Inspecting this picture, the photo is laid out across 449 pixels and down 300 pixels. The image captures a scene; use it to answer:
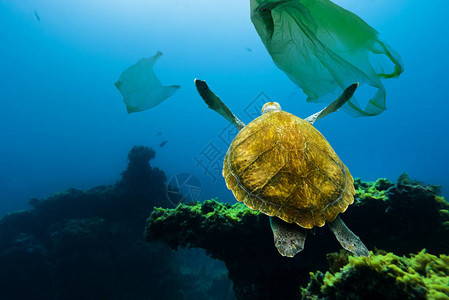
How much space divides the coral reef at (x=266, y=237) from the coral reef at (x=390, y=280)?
1729mm

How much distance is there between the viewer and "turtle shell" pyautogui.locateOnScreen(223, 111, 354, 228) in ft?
6.68

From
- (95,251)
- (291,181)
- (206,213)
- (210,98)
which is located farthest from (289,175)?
(95,251)

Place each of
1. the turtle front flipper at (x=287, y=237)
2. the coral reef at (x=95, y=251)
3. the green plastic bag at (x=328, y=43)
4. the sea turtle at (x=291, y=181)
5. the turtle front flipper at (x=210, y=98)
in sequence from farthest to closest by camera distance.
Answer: the coral reef at (x=95, y=251) → the turtle front flipper at (x=210, y=98) → the green plastic bag at (x=328, y=43) → the sea turtle at (x=291, y=181) → the turtle front flipper at (x=287, y=237)

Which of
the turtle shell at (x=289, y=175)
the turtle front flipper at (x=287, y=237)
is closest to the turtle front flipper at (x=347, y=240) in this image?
the turtle shell at (x=289, y=175)

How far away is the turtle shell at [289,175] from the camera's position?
6.68 feet

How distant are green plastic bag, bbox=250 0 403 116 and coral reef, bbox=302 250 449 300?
2.11 meters

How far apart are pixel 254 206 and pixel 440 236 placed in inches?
174

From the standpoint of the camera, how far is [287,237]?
2092mm

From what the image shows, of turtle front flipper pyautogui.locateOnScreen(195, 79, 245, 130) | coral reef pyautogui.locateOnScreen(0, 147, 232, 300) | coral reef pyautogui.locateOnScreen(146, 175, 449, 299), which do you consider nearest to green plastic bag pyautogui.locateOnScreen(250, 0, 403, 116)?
turtle front flipper pyautogui.locateOnScreen(195, 79, 245, 130)

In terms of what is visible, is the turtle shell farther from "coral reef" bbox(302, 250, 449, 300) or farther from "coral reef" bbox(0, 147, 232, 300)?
"coral reef" bbox(0, 147, 232, 300)

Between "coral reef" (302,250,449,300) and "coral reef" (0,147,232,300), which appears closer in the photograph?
"coral reef" (302,250,449,300)

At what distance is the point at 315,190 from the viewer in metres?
2.09

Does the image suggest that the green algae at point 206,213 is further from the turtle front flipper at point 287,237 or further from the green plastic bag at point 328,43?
the green plastic bag at point 328,43

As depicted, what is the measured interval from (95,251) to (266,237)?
10603 mm
